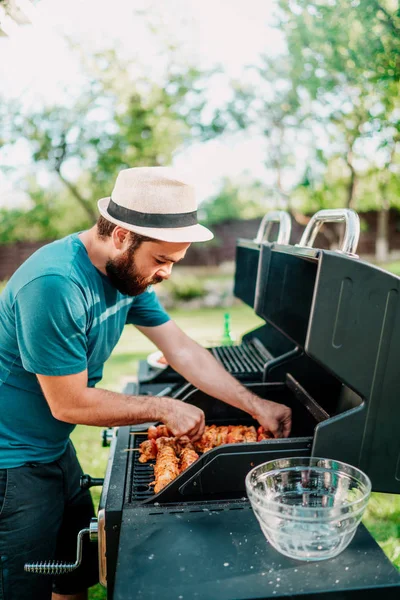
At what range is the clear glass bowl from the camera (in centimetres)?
145

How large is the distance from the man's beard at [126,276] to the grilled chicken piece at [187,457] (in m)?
0.70

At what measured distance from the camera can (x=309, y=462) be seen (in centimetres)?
177

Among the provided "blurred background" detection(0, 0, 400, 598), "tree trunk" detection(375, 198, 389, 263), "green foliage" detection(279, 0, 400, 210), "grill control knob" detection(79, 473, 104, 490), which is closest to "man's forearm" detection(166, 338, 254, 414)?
"grill control knob" detection(79, 473, 104, 490)

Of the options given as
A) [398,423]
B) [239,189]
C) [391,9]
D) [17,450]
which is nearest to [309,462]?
[398,423]

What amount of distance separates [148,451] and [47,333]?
71cm

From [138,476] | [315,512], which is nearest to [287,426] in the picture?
[138,476]

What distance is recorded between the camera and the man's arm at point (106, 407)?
1.92 m

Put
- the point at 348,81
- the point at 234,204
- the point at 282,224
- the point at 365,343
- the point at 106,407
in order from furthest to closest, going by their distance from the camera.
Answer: the point at 234,204 < the point at 348,81 < the point at 282,224 < the point at 106,407 < the point at 365,343

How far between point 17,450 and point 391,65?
401cm

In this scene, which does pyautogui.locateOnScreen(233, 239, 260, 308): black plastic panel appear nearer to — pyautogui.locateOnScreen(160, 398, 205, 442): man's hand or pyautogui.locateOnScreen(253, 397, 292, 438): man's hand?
pyautogui.locateOnScreen(253, 397, 292, 438): man's hand

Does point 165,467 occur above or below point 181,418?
below

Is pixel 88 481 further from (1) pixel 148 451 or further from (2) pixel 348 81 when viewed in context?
(2) pixel 348 81

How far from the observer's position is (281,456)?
71.7 inches

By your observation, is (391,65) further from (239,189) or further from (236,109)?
(239,189)
